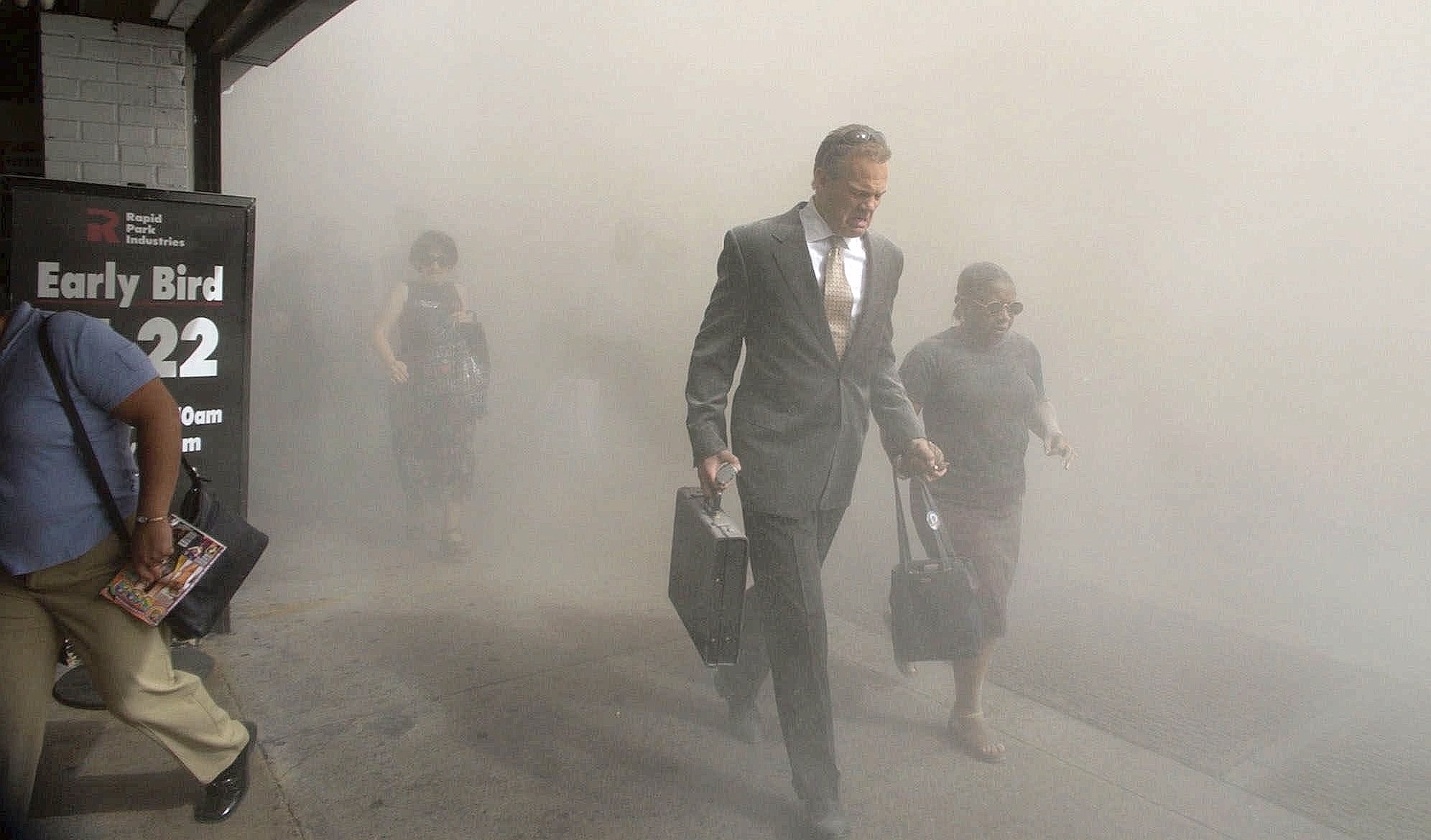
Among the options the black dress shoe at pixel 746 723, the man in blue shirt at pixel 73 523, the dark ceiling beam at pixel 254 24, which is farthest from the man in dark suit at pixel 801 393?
the dark ceiling beam at pixel 254 24

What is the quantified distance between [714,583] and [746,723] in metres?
0.81

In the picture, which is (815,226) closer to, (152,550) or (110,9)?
(152,550)

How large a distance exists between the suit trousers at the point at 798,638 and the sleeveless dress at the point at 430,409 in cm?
275

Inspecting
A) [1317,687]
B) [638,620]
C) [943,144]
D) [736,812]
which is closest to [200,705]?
[736,812]

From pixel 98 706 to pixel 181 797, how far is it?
0.33 meters

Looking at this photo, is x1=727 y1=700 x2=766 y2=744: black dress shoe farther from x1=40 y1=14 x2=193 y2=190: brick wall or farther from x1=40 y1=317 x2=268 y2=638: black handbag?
x1=40 y1=14 x2=193 y2=190: brick wall

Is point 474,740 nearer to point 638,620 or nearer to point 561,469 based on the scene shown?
point 638,620

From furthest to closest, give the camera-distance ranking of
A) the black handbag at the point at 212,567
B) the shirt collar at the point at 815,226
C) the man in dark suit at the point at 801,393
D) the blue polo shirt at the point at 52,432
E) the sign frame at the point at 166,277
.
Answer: the sign frame at the point at 166,277 → the shirt collar at the point at 815,226 → the man in dark suit at the point at 801,393 → the black handbag at the point at 212,567 → the blue polo shirt at the point at 52,432

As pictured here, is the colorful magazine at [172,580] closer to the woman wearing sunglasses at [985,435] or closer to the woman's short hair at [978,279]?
the woman wearing sunglasses at [985,435]

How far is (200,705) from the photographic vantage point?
6.91 ft

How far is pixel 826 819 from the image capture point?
86.8 inches

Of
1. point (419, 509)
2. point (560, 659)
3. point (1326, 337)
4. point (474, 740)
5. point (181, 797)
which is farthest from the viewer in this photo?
point (1326, 337)

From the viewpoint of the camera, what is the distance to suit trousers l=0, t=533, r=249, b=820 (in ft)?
6.13

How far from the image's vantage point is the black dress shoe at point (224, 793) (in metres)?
2.18
